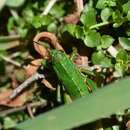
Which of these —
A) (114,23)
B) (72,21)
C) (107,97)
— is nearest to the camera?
(107,97)

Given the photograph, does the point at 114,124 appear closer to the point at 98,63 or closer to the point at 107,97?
the point at 98,63

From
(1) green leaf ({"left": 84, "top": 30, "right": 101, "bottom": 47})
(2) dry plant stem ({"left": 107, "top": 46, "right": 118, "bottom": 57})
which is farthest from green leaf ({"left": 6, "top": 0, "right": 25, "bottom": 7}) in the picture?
(2) dry plant stem ({"left": 107, "top": 46, "right": 118, "bottom": 57})

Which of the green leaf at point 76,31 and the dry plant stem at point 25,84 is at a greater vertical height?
the green leaf at point 76,31

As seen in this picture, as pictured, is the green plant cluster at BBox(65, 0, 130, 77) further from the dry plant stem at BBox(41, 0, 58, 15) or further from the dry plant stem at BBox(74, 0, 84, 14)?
the dry plant stem at BBox(41, 0, 58, 15)

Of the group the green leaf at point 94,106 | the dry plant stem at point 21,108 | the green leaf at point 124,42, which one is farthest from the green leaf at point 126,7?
the dry plant stem at point 21,108

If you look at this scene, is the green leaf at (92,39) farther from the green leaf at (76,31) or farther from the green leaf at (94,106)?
the green leaf at (94,106)

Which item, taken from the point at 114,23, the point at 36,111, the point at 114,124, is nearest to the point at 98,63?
the point at 114,23
